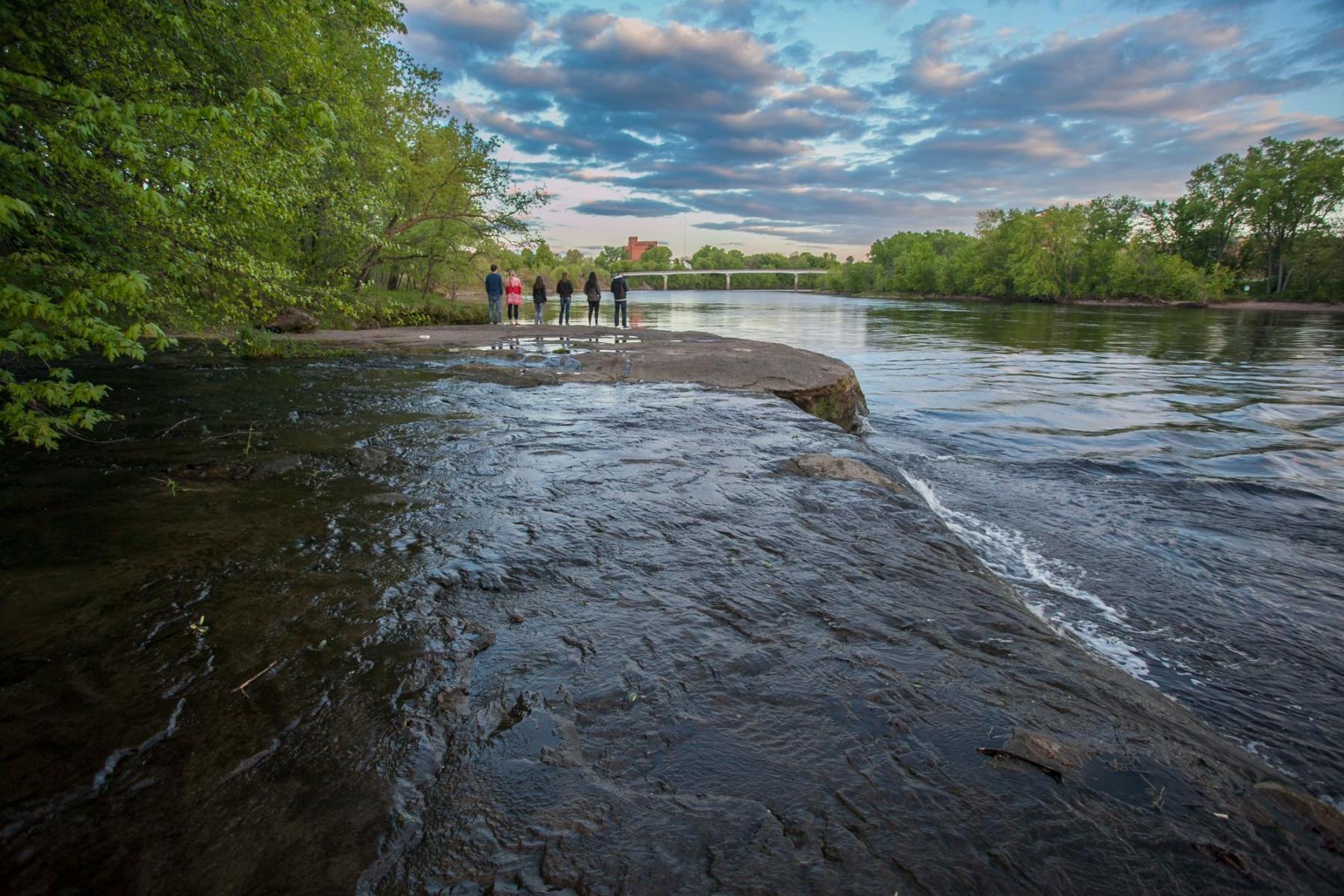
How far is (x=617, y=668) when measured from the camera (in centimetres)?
300

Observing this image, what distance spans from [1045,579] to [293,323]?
74.9 ft

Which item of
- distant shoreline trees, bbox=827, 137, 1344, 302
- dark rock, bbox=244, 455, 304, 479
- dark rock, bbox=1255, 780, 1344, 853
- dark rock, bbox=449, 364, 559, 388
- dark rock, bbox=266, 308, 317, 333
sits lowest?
dark rock, bbox=1255, 780, 1344, 853

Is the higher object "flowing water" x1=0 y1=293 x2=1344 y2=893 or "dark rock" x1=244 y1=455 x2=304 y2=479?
"dark rock" x1=244 y1=455 x2=304 y2=479

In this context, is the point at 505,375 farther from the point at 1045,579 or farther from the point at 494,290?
the point at 494,290

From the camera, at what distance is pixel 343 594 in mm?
3605

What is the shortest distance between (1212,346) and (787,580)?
33383 mm

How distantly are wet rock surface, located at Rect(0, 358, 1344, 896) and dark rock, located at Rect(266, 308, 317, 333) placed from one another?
58.6 ft

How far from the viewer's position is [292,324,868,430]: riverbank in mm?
10859

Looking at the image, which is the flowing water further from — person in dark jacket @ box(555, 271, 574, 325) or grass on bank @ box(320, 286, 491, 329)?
person in dark jacket @ box(555, 271, 574, 325)

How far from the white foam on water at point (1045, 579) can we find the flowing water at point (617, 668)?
4cm

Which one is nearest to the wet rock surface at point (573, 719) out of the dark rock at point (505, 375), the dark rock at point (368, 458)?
the dark rock at point (368, 458)

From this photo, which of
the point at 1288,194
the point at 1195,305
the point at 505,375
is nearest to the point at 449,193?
the point at 505,375

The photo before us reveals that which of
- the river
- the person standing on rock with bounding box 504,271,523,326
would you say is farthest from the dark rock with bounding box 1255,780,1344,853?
the person standing on rock with bounding box 504,271,523,326

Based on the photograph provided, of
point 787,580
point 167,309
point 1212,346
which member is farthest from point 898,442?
point 1212,346
